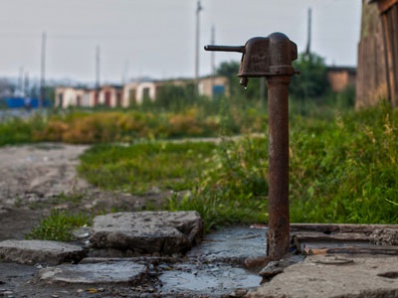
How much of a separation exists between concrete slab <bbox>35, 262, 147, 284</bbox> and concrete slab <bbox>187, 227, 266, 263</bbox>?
615 millimetres

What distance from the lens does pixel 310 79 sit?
34.1m

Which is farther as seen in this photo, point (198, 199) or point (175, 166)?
point (175, 166)

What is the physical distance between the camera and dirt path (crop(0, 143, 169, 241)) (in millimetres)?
6297

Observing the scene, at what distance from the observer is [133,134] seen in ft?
52.2

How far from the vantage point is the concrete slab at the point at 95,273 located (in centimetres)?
394

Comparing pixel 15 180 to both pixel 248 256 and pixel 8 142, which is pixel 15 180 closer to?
pixel 248 256

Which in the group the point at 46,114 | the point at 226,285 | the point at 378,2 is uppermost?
the point at 378,2

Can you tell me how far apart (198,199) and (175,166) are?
136 inches

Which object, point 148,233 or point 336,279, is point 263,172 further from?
point 336,279

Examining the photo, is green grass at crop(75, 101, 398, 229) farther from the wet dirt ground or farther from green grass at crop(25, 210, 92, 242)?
green grass at crop(25, 210, 92, 242)

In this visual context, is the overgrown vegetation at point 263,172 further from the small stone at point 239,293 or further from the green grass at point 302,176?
the small stone at point 239,293

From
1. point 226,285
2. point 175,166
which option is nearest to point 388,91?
point 175,166

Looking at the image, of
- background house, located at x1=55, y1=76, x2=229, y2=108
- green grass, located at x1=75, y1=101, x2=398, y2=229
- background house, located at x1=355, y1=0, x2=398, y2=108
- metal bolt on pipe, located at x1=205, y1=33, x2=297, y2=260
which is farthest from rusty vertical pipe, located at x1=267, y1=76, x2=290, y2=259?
background house, located at x1=55, y1=76, x2=229, y2=108

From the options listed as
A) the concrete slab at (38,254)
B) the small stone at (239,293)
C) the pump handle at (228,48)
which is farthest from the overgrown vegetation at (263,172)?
the small stone at (239,293)
